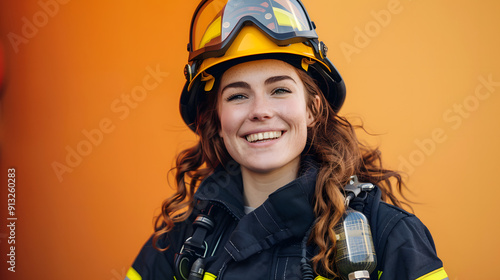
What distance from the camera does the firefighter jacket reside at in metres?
1.70

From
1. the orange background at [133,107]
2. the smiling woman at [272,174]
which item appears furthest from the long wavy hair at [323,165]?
the orange background at [133,107]

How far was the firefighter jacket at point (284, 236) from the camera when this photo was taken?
1698mm

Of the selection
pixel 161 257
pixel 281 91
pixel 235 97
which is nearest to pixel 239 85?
pixel 235 97

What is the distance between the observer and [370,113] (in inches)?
121

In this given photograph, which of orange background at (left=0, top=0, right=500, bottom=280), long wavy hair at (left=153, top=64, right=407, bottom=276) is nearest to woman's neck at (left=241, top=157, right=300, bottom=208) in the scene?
long wavy hair at (left=153, top=64, right=407, bottom=276)

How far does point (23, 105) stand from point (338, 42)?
234 cm

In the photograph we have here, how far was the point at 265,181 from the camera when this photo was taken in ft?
7.02

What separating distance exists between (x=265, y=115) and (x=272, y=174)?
0.28 meters

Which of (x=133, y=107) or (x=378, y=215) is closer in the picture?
(x=378, y=215)

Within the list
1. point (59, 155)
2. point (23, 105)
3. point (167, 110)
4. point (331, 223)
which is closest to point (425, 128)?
point (331, 223)

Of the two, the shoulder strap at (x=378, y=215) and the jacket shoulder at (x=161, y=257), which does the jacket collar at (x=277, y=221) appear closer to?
the shoulder strap at (x=378, y=215)

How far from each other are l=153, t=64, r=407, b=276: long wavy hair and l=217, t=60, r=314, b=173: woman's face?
13cm

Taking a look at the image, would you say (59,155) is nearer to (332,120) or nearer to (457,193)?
(332,120)

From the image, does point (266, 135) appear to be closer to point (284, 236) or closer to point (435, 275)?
point (284, 236)
